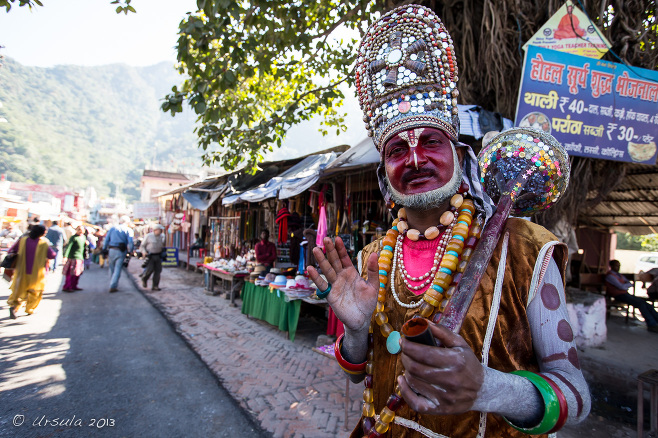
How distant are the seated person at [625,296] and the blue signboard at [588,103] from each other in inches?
209

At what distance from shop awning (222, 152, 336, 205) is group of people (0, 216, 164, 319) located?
3.30 m

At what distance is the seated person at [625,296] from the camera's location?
755 cm

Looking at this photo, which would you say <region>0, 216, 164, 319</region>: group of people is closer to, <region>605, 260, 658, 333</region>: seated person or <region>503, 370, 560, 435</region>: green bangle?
<region>503, 370, 560, 435</region>: green bangle

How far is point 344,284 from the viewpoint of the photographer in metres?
1.36

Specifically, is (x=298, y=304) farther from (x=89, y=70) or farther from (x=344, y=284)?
(x=89, y=70)

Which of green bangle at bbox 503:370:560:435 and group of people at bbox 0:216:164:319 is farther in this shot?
group of people at bbox 0:216:164:319

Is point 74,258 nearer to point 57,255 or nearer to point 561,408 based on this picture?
point 57,255

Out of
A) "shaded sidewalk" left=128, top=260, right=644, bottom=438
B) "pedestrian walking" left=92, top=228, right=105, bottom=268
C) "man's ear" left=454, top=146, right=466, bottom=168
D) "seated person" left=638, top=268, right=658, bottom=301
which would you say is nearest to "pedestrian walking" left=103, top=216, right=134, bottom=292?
"shaded sidewalk" left=128, top=260, right=644, bottom=438

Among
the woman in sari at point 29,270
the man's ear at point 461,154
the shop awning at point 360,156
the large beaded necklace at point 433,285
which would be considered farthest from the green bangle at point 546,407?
the woman in sari at point 29,270

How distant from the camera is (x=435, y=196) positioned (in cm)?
147

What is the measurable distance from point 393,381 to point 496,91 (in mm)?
5078

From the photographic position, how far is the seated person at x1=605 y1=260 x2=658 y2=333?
7.55 meters

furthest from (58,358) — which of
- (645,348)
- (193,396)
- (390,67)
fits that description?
(645,348)

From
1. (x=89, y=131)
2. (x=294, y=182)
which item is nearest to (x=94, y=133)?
(x=89, y=131)
